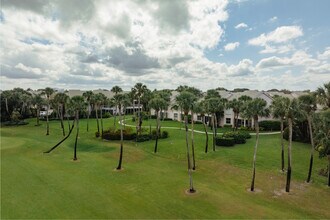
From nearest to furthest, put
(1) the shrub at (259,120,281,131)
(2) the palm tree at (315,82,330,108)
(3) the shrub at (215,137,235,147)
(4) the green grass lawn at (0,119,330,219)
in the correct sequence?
(4) the green grass lawn at (0,119,330,219)
(2) the palm tree at (315,82,330,108)
(3) the shrub at (215,137,235,147)
(1) the shrub at (259,120,281,131)

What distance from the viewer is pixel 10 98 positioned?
283ft

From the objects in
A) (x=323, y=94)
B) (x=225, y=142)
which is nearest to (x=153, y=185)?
(x=225, y=142)

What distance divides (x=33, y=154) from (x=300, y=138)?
50.6m

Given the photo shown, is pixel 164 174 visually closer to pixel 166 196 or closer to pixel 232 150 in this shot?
pixel 166 196

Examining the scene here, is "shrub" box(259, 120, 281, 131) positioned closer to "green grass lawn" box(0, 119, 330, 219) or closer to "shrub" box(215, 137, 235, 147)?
"green grass lawn" box(0, 119, 330, 219)

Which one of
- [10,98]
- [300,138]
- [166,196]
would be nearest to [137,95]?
[166,196]

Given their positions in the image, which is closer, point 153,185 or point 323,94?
point 153,185

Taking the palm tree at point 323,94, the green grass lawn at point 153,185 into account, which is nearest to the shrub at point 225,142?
the green grass lawn at point 153,185

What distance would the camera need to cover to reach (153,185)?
1162 inches

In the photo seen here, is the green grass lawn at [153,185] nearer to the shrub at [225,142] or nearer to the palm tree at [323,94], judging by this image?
the shrub at [225,142]

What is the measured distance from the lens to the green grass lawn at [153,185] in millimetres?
23031

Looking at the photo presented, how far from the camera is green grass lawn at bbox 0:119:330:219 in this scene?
23031 millimetres

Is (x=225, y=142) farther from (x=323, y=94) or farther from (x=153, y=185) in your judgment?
(x=153, y=185)

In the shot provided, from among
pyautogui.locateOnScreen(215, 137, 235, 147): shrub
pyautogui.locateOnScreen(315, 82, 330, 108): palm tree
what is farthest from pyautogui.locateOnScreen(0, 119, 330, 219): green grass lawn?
pyautogui.locateOnScreen(315, 82, 330, 108): palm tree
